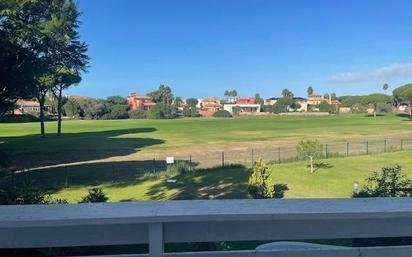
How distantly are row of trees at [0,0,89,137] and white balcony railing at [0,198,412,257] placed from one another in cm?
1862

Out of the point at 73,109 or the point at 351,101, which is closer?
the point at 73,109

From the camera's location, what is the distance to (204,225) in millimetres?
2273

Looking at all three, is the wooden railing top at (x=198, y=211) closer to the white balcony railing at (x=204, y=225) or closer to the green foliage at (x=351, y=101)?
the white balcony railing at (x=204, y=225)

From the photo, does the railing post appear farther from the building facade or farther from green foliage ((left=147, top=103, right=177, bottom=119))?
the building facade

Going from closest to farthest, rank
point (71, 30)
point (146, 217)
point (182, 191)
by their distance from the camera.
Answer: point (146, 217)
point (182, 191)
point (71, 30)

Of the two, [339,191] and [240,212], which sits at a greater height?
[240,212]

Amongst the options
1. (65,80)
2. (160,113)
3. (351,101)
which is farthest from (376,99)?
(65,80)

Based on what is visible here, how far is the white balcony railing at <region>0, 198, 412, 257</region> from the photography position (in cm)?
222

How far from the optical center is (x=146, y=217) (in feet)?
7.28

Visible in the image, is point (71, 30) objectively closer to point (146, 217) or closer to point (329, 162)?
point (329, 162)

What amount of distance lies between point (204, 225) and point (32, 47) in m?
25.0

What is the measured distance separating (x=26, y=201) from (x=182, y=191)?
1282 cm

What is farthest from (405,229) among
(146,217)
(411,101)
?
(411,101)

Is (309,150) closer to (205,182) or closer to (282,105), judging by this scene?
(205,182)
